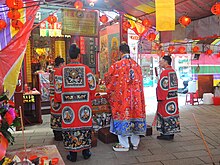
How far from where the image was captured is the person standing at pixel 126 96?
13.2 ft

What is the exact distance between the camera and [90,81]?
3.66 metres

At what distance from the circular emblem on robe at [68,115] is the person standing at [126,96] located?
0.77m

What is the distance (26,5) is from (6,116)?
169 inches

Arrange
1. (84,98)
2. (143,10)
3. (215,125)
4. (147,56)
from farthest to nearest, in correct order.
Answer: (147,56) < (143,10) < (215,125) < (84,98)

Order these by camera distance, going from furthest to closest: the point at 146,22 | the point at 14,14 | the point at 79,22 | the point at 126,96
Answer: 1. the point at 146,22
2. the point at 79,22
3. the point at 14,14
4. the point at 126,96

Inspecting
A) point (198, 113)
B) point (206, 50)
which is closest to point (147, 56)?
point (206, 50)

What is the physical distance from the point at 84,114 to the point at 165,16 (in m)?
1.79

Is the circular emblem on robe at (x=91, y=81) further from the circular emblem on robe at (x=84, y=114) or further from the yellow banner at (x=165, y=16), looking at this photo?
the yellow banner at (x=165, y=16)

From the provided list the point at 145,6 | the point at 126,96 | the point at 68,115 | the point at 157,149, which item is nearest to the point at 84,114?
the point at 68,115

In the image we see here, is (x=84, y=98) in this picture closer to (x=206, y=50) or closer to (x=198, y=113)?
(x=198, y=113)

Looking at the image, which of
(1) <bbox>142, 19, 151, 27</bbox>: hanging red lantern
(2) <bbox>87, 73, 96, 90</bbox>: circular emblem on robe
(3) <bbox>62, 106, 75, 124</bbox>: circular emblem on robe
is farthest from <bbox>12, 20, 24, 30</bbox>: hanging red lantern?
(1) <bbox>142, 19, 151, 27</bbox>: hanging red lantern

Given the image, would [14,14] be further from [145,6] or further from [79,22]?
[145,6]

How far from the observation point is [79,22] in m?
6.01

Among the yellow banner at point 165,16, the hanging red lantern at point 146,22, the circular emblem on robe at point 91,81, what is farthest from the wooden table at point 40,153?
the hanging red lantern at point 146,22
